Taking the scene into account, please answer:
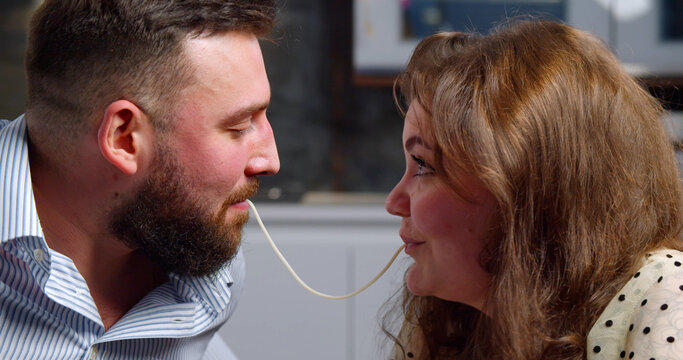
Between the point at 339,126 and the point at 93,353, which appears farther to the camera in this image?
the point at 339,126

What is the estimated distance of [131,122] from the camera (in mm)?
1036

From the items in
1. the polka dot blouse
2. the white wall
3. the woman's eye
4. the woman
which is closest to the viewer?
the polka dot blouse

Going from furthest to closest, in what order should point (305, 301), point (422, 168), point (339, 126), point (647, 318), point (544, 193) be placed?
1. point (339, 126)
2. point (305, 301)
3. point (422, 168)
4. point (544, 193)
5. point (647, 318)

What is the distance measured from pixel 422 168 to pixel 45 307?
56 cm

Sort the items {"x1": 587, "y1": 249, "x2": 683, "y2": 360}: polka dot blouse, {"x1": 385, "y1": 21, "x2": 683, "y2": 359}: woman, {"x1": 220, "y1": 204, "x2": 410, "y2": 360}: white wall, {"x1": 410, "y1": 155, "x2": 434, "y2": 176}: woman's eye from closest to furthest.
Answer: {"x1": 587, "y1": 249, "x2": 683, "y2": 360}: polka dot blouse, {"x1": 385, "y1": 21, "x2": 683, "y2": 359}: woman, {"x1": 410, "y1": 155, "x2": 434, "y2": 176}: woman's eye, {"x1": 220, "y1": 204, "x2": 410, "y2": 360}: white wall

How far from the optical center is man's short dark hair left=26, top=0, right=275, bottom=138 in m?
1.01

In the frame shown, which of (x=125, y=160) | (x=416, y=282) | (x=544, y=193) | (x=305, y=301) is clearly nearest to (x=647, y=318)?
(x=544, y=193)

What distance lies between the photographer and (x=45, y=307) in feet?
3.22

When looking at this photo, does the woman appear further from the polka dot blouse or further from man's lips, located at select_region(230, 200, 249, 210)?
man's lips, located at select_region(230, 200, 249, 210)

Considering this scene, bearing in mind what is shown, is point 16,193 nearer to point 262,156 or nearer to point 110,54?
point 110,54

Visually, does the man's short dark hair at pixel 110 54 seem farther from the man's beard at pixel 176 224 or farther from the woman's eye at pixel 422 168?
the woman's eye at pixel 422 168

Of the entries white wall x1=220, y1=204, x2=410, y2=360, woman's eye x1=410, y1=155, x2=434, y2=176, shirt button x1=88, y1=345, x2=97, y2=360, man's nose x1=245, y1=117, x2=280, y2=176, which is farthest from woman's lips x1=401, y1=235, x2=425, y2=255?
white wall x1=220, y1=204, x2=410, y2=360

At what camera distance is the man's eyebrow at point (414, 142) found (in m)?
1.03

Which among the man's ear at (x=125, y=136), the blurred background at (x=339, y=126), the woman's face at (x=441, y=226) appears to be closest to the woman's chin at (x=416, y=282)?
the woman's face at (x=441, y=226)
